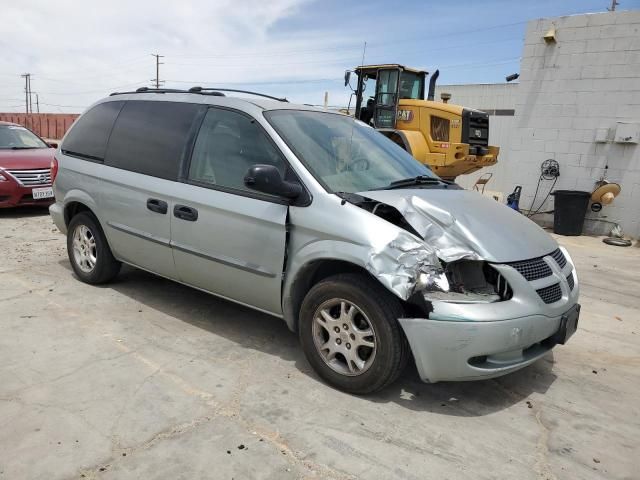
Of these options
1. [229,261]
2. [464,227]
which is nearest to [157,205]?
[229,261]

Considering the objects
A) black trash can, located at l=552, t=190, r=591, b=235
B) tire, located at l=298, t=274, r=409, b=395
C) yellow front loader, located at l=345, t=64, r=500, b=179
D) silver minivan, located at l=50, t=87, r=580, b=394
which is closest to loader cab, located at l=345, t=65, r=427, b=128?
yellow front loader, located at l=345, t=64, r=500, b=179

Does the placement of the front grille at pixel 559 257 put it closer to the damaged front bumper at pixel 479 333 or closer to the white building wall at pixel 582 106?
the damaged front bumper at pixel 479 333

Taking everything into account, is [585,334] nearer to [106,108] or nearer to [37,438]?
[37,438]

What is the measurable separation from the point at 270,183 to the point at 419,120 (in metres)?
8.91

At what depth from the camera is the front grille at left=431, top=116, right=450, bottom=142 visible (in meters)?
11.5

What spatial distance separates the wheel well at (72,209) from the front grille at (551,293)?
4.14 meters

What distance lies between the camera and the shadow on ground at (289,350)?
3.34m

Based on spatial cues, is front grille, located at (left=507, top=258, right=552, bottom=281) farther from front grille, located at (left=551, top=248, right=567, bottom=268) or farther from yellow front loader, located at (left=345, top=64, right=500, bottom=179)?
yellow front loader, located at (left=345, top=64, right=500, bottom=179)

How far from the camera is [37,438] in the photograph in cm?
277

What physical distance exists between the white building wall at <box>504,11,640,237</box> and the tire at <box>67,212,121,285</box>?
8.76 meters

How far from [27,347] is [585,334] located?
4.57 metres

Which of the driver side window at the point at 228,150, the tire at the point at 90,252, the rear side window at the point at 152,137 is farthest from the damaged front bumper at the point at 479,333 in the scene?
the tire at the point at 90,252

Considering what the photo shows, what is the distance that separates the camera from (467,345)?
2951mm

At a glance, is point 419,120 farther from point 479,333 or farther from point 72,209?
point 479,333
